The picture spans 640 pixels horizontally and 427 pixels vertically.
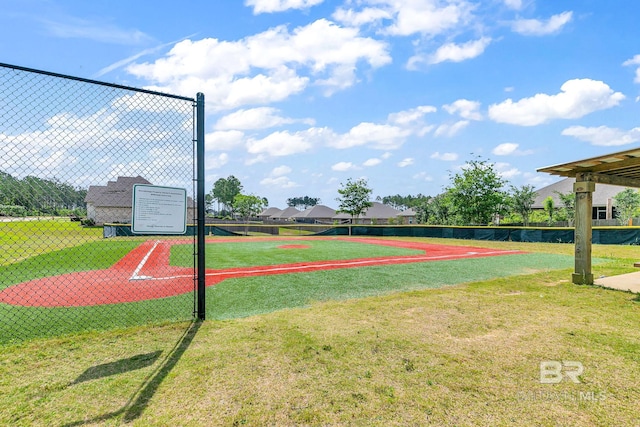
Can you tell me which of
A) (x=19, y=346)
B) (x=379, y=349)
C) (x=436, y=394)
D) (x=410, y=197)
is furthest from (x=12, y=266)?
(x=410, y=197)

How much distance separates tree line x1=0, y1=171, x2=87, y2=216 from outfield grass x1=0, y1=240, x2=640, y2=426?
146cm

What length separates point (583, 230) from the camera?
23.7 ft

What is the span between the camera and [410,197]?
13175cm

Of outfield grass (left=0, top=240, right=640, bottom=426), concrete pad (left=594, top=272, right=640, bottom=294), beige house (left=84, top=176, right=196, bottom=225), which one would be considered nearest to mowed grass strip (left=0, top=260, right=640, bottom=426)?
outfield grass (left=0, top=240, right=640, bottom=426)

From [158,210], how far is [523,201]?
41.8 m

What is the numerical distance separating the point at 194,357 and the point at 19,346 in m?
1.98

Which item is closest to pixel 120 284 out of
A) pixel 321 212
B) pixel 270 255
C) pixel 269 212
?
pixel 270 255

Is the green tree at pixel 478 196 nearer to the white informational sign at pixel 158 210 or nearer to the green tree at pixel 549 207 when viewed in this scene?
the green tree at pixel 549 207

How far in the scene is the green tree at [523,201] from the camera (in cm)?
3722

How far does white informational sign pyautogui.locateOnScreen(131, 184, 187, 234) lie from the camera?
3.93 meters

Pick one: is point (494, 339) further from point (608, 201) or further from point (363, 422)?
point (608, 201)

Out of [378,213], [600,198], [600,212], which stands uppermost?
[600,198]

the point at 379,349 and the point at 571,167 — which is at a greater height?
the point at 571,167

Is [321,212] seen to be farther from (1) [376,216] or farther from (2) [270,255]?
(2) [270,255]
